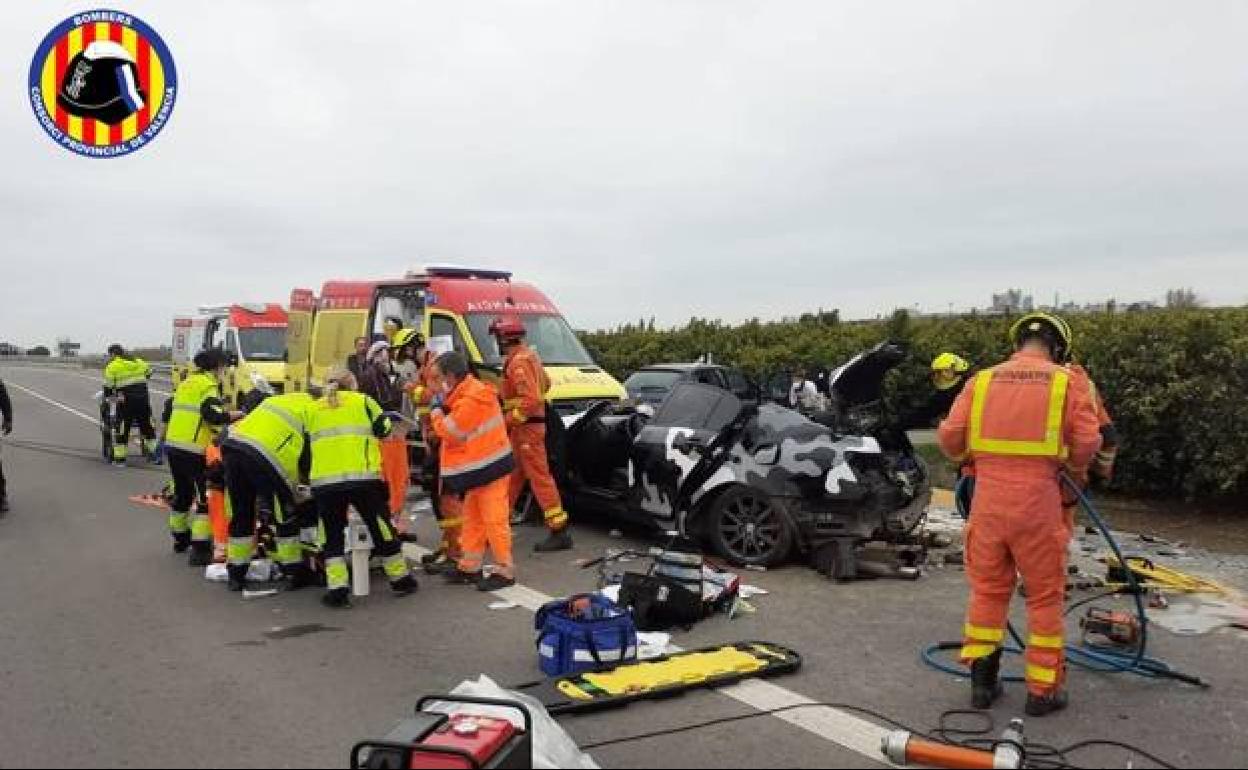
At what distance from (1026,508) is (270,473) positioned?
4.80 meters

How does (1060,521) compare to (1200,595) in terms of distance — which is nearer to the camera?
(1060,521)

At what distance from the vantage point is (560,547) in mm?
8203

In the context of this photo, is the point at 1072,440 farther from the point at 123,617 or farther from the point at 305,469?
the point at 123,617

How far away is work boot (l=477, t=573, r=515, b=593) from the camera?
6.90 m

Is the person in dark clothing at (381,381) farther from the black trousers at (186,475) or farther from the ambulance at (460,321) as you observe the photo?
the black trousers at (186,475)

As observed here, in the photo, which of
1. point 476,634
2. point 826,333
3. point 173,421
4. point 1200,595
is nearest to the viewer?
point 476,634

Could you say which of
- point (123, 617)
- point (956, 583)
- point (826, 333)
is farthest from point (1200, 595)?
point (826, 333)

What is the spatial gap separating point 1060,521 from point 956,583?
2.73 m

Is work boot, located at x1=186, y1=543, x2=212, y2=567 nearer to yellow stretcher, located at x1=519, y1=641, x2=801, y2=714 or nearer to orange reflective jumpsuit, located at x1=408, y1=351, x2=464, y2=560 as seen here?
orange reflective jumpsuit, located at x1=408, y1=351, x2=464, y2=560

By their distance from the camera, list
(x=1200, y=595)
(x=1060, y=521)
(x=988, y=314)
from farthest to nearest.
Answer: (x=988, y=314) < (x=1200, y=595) < (x=1060, y=521)

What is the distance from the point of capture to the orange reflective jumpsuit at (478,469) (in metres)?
7.01

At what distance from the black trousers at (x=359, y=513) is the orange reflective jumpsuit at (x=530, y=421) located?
1484mm

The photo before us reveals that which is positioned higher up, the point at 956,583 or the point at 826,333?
the point at 826,333

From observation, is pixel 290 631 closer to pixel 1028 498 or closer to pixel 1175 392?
pixel 1028 498
